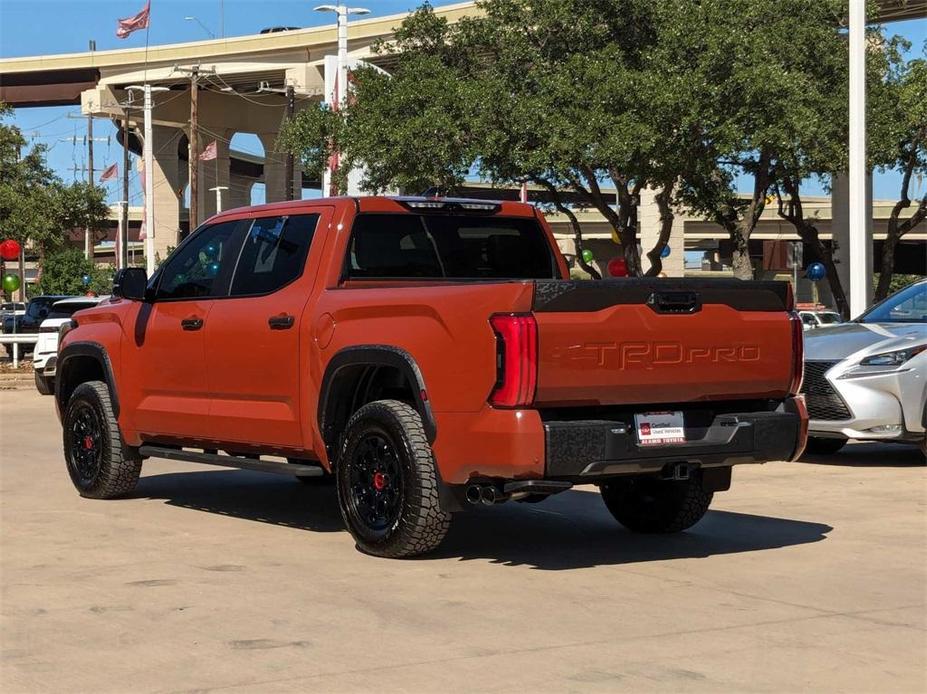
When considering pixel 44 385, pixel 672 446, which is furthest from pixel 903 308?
pixel 44 385

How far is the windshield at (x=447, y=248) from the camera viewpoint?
907cm

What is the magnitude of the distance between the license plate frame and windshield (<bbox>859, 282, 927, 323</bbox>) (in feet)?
22.7

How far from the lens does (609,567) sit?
316 inches

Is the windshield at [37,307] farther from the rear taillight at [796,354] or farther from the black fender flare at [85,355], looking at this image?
the rear taillight at [796,354]

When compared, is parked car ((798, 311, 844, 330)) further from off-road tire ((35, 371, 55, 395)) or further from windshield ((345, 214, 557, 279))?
windshield ((345, 214, 557, 279))

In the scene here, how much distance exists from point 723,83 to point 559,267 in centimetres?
2249

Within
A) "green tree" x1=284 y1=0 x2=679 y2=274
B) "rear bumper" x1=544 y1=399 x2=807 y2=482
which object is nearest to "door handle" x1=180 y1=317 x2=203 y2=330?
"rear bumper" x1=544 y1=399 x2=807 y2=482

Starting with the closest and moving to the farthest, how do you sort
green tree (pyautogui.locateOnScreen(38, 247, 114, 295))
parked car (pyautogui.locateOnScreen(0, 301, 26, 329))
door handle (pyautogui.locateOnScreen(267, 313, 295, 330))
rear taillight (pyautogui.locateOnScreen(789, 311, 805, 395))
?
rear taillight (pyautogui.locateOnScreen(789, 311, 805, 395)) → door handle (pyautogui.locateOnScreen(267, 313, 295, 330)) → parked car (pyautogui.locateOnScreen(0, 301, 26, 329)) → green tree (pyautogui.locateOnScreen(38, 247, 114, 295))

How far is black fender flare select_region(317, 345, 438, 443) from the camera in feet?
25.4

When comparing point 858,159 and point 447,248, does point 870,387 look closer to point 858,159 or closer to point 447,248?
point 447,248

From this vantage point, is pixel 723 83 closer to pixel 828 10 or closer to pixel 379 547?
pixel 828 10

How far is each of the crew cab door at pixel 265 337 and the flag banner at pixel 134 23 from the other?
50.8 metres

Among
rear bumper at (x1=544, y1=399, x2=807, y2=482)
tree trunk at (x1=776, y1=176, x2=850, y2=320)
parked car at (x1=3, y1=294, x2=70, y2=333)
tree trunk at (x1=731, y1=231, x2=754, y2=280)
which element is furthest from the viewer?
parked car at (x1=3, y1=294, x2=70, y2=333)

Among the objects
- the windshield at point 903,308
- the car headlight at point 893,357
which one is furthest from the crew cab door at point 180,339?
the windshield at point 903,308
